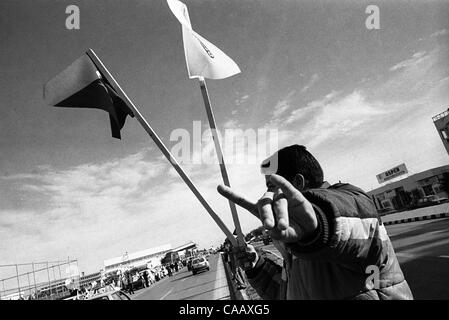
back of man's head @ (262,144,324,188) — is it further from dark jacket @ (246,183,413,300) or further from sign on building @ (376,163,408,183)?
sign on building @ (376,163,408,183)

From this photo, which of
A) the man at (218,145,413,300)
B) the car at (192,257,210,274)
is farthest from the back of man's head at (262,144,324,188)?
the car at (192,257,210,274)

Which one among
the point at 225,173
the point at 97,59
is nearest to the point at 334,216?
the point at 225,173

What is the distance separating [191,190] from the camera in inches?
60.6

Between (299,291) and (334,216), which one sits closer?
(334,216)

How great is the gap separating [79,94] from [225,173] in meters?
1.34

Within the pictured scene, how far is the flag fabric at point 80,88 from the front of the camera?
199cm

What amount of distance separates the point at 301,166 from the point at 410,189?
4294cm

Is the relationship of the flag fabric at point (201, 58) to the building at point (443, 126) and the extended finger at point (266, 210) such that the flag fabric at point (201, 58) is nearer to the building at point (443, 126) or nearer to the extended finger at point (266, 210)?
the extended finger at point (266, 210)

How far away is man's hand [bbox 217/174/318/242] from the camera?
2.41 feet

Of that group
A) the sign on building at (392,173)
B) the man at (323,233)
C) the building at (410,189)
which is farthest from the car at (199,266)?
the sign on building at (392,173)

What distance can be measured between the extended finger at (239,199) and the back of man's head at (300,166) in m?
0.54
